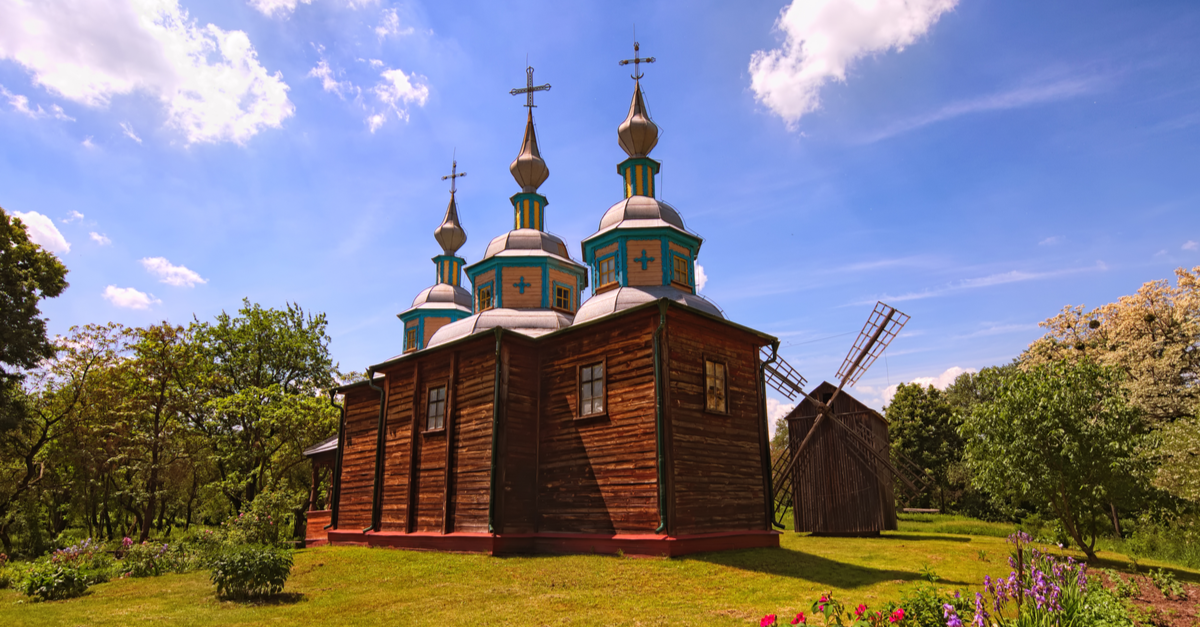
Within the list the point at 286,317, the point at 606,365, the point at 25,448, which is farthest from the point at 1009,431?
the point at 25,448

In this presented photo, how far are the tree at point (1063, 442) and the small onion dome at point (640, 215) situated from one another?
10452mm

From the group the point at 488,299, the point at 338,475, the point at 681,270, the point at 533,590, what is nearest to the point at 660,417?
the point at 533,590

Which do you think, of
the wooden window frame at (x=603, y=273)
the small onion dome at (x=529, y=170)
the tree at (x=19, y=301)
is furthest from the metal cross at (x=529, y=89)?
the tree at (x=19, y=301)

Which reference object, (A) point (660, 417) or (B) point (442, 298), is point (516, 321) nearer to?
(A) point (660, 417)

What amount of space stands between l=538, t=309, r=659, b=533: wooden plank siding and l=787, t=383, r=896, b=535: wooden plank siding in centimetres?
1089

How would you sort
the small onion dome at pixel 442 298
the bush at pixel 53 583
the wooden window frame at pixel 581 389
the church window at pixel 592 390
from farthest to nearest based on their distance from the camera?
1. the small onion dome at pixel 442 298
2. the church window at pixel 592 390
3. the wooden window frame at pixel 581 389
4. the bush at pixel 53 583

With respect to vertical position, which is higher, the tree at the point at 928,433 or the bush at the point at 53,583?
the tree at the point at 928,433

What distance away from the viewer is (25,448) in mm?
33688

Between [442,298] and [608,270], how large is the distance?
1443cm

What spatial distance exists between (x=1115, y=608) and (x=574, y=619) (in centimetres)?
663

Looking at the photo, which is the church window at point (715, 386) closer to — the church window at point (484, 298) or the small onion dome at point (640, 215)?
the small onion dome at point (640, 215)

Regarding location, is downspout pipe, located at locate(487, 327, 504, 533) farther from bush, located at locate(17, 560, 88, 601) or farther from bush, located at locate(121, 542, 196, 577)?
bush, located at locate(17, 560, 88, 601)

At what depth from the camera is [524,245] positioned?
25391mm

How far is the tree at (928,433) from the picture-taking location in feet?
130
